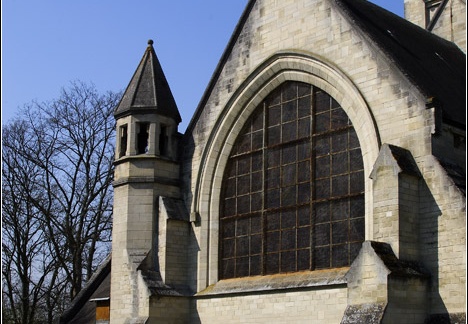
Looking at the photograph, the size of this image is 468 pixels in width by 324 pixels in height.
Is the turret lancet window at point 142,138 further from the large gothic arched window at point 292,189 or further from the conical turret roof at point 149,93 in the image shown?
the large gothic arched window at point 292,189

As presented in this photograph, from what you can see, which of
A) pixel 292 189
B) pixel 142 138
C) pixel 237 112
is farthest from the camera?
pixel 142 138

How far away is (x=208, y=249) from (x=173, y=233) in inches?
39.4

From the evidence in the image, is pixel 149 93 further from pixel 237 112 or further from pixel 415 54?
pixel 415 54

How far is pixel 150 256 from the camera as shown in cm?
2186

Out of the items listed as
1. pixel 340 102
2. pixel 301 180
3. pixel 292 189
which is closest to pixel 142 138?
pixel 292 189

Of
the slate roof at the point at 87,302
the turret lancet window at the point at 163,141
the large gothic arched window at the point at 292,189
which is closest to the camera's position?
the large gothic arched window at the point at 292,189

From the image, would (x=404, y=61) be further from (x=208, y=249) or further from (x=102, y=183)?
(x=102, y=183)

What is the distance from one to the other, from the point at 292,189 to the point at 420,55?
A: 4570 mm

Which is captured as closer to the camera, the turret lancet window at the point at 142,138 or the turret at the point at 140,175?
the turret at the point at 140,175

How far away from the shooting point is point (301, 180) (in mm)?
20000

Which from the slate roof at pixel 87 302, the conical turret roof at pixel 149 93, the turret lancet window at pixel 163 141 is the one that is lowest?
the slate roof at pixel 87 302

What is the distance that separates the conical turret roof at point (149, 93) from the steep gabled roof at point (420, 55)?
5693 mm

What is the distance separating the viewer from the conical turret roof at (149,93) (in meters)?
22.8

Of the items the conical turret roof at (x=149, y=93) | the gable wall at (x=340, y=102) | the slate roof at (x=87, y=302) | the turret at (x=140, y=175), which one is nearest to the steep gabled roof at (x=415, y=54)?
the gable wall at (x=340, y=102)
